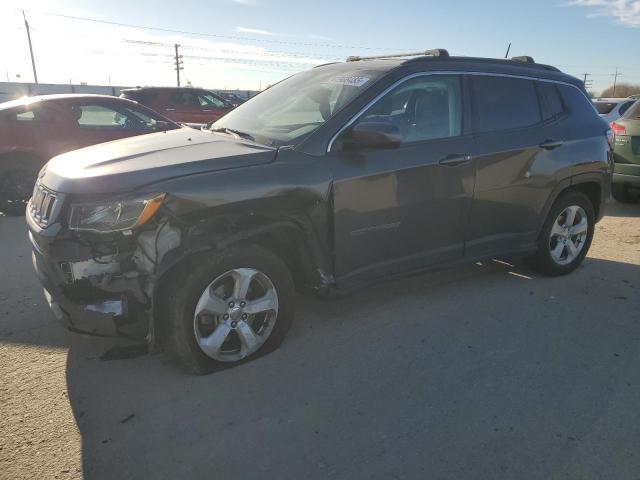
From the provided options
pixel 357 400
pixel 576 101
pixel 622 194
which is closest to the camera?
pixel 357 400

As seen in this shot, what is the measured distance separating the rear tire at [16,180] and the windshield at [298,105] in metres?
4.35

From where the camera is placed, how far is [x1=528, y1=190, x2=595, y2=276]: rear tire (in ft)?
A: 15.6

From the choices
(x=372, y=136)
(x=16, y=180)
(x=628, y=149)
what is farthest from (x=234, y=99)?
(x=372, y=136)

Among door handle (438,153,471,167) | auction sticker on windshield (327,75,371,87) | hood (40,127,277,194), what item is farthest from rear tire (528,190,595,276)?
hood (40,127,277,194)

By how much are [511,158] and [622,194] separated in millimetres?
5707

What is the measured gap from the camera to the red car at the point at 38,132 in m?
7.10

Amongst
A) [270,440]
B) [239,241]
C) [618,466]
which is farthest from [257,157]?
[618,466]

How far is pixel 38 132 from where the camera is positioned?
23.6ft

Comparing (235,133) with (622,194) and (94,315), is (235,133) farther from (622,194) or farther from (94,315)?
(622,194)

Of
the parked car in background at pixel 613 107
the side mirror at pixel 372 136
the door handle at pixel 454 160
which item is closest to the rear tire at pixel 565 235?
the door handle at pixel 454 160

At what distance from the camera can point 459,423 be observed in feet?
8.99

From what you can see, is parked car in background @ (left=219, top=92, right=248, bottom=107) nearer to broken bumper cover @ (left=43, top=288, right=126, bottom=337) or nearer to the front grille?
the front grille

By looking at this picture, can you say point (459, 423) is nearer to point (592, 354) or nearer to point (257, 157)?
point (592, 354)

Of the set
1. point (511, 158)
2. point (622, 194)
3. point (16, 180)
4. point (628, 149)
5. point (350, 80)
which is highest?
point (350, 80)
